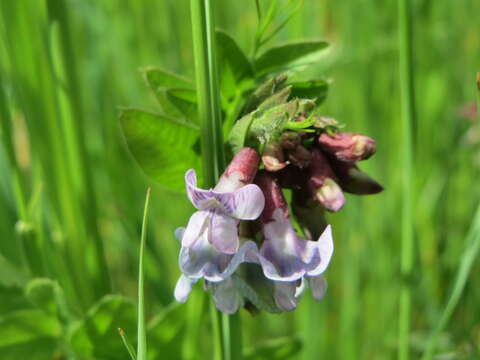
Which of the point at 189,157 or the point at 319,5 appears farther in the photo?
the point at 319,5

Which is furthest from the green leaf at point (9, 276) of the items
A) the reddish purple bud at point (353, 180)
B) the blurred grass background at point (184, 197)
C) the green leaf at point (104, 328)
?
the reddish purple bud at point (353, 180)

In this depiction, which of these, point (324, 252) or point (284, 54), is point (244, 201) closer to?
point (324, 252)

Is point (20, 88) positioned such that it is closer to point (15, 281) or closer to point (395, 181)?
point (15, 281)

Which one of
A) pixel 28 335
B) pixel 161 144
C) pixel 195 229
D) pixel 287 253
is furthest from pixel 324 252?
pixel 28 335

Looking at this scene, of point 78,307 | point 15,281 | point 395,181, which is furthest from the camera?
point 395,181

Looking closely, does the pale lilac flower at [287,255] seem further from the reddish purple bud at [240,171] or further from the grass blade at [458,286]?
the grass blade at [458,286]

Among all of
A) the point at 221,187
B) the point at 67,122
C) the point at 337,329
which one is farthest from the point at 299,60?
the point at 337,329
